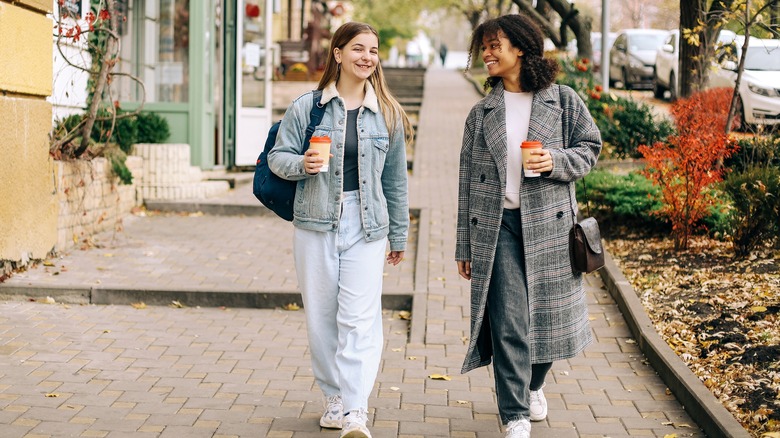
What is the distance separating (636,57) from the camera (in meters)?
27.3

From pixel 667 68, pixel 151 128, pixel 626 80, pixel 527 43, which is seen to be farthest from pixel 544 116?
pixel 626 80

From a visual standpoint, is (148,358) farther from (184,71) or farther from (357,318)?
(184,71)

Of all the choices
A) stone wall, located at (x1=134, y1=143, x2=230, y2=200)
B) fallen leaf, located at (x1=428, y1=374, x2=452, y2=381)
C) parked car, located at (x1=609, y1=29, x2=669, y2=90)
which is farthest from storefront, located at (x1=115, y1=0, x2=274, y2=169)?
parked car, located at (x1=609, y1=29, x2=669, y2=90)

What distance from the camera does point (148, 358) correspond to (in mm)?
6477

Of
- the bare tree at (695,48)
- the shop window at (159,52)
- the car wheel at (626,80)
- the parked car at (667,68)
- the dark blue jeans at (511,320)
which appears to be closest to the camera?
the dark blue jeans at (511,320)

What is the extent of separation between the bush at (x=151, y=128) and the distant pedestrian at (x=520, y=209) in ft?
26.8

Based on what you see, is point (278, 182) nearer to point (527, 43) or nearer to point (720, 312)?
point (527, 43)

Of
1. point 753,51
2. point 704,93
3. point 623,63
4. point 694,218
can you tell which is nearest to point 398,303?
point 694,218

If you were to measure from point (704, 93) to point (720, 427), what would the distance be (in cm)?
990

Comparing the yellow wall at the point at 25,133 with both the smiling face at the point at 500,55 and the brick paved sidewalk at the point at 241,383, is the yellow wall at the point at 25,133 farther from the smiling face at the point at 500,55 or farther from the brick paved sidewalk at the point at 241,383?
the smiling face at the point at 500,55

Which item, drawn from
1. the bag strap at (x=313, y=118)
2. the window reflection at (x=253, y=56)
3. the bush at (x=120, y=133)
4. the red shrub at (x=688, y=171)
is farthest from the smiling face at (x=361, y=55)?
the window reflection at (x=253, y=56)

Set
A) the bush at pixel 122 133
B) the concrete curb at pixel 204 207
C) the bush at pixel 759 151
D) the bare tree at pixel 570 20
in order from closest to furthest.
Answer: the bush at pixel 759 151 → the bush at pixel 122 133 → the concrete curb at pixel 204 207 → the bare tree at pixel 570 20

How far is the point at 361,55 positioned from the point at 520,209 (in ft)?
3.34

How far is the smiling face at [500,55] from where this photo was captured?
4.72 meters
